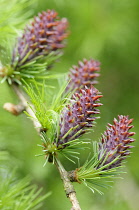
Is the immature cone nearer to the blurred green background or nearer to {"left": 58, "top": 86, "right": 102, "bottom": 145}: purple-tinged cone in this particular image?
{"left": 58, "top": 86, "right": 102, "bottom": 145}: purple-tinged cone

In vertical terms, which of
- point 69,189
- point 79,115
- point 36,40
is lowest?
point 69,189

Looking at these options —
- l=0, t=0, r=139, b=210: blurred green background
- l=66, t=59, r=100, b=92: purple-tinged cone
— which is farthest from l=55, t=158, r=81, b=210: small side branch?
l=0, t=0, r=139, b=210: blurred green background

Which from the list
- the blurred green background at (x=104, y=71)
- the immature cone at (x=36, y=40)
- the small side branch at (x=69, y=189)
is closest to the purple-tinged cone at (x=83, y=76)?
the immature cone at (x=36, y=40)

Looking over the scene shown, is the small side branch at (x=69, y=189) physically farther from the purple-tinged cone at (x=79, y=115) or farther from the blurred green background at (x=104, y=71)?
the blurred green background at (x=104, y=71)

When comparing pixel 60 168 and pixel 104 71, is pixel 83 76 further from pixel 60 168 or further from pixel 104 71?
pixel 104 71

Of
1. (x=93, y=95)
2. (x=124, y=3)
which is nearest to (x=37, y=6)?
(x=124, y=3)

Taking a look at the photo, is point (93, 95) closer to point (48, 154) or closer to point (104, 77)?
point (48, 154)

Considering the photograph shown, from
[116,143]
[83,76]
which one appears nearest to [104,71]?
[83,76]
